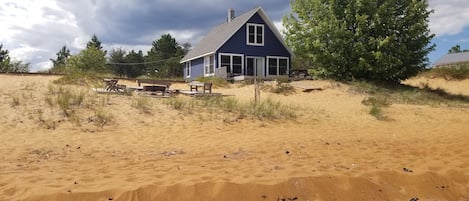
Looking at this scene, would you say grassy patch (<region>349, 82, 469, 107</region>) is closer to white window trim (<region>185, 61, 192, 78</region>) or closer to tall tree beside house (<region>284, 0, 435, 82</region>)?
tall tree beside house (<region>284, 0, 435, 82</region>)

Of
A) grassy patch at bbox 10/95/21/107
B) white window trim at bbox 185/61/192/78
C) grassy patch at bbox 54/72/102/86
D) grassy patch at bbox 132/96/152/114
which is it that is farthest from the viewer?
white window trim at bbox 185/61/192/78

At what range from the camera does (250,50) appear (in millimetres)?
32219

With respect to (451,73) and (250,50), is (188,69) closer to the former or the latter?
(250,50)

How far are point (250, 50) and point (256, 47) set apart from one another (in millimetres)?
562

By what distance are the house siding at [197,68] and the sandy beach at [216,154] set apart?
20.4 meters

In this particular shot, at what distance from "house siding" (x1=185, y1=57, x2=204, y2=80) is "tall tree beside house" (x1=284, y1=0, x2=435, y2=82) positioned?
38.8 feet

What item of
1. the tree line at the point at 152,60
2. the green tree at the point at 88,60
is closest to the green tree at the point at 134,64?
the tree line at the point at 152,60

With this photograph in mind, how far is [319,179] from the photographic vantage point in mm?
6684

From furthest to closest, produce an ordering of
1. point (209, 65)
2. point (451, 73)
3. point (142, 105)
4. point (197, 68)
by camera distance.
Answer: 1. point (197, 68)
2. point (209, 65)
3. point (451, 73)
4. point (142, 105)

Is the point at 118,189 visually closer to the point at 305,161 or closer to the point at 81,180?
the point at 81,180

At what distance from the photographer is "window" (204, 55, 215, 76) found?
107 ft

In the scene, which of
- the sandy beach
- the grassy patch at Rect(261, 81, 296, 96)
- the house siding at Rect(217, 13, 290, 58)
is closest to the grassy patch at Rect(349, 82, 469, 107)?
the grassy patch at Rect(261, 81, 296, 96)

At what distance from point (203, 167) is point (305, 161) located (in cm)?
193

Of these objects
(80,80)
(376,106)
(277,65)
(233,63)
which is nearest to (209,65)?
(233,63)
